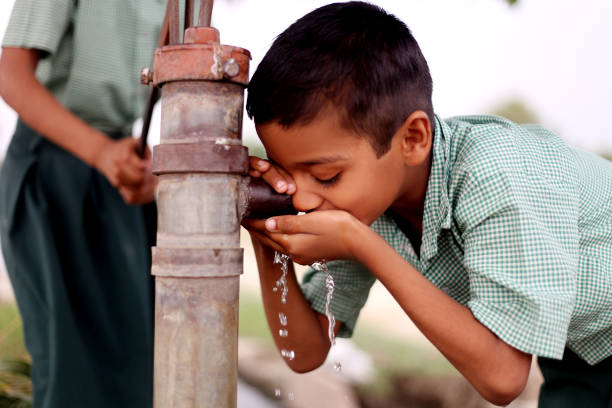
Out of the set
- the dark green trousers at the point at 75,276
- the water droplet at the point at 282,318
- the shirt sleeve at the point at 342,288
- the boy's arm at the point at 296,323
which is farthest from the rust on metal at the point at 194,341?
the dark green trousers at the point at 75,276

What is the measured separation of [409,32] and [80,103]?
1.34 m

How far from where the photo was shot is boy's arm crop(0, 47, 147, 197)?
2.35m

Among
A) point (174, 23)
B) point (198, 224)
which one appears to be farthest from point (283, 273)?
point (174, 23)

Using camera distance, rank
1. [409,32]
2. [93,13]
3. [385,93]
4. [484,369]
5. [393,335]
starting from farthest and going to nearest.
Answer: [393,335] < [93,13] < [409,32] < [385,93] < [484,369]

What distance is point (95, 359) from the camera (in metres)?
2.71

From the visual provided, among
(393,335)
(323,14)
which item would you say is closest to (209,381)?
(323,14)

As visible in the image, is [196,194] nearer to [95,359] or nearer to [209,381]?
[209,381]

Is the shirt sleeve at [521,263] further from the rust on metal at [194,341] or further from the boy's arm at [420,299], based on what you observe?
the rust on metal at [194,341]

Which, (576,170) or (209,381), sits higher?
(576,170)

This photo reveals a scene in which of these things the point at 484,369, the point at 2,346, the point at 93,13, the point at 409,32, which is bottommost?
the point at 2,346

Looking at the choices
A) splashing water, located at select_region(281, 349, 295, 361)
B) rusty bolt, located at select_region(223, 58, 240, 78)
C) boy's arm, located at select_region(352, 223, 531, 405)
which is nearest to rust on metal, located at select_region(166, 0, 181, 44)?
rusty bolt, located at select_region(223, 58, 240, 78)

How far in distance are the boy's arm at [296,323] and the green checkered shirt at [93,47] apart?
3.54 ft

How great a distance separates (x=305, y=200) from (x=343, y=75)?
0.32m

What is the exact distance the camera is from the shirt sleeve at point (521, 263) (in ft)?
5.21
